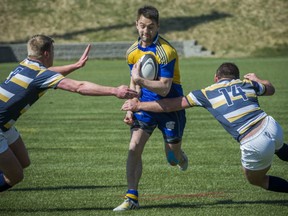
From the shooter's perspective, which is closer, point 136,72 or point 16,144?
point 136,72

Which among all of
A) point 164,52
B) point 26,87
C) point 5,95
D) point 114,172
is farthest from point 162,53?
point 114,172

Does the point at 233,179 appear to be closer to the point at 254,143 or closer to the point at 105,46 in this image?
the point at 254,143

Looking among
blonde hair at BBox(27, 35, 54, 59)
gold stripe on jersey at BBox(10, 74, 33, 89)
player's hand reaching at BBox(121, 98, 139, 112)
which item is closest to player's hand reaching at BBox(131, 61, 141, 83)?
player's hand reaching at BBox(121, 98, 139, 112)

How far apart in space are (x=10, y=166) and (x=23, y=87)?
88cm

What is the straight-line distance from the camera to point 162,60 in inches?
332

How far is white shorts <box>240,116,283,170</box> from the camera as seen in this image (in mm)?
7613

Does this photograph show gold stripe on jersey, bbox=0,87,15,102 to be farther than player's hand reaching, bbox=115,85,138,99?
Yes

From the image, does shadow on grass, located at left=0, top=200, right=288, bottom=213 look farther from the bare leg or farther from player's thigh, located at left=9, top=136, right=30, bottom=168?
player's thigh, located at left=9, top=136, right=30, bottom=168

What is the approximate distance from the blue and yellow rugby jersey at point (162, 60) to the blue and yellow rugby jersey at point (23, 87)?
4.12 ft

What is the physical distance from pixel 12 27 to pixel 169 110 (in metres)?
35.5

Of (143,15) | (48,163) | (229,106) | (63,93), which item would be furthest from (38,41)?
(63,93)

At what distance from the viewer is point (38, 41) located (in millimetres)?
8008

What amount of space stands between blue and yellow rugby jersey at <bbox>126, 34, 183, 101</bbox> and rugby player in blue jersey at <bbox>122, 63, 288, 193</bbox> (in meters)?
0.49

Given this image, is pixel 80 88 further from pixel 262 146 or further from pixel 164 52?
pixel 262 146
